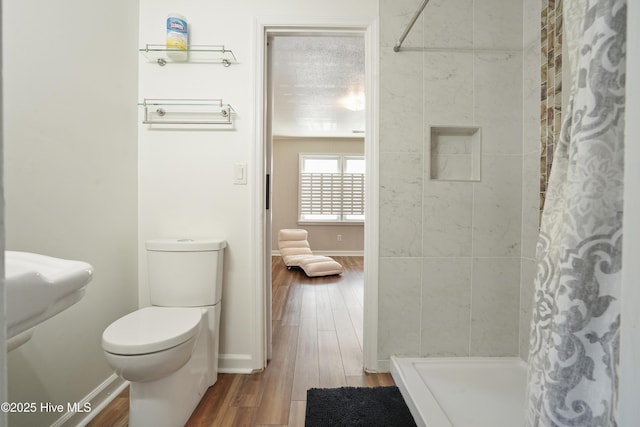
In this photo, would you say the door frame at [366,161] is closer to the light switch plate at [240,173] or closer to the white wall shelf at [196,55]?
the light switch plate at [240,173]

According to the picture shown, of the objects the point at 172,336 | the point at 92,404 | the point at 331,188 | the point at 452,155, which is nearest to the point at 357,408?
the point at 172,336

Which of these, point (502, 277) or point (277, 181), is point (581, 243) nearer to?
point (502, 277)

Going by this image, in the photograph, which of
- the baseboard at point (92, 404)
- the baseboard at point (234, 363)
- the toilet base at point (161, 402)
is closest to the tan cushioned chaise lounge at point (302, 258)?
the baseboard at point (234, 363)

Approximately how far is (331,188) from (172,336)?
5.15 m

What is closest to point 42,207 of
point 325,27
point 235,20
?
point 235,20

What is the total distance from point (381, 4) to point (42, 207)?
1.96 meters

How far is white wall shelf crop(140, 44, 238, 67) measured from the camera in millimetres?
1758

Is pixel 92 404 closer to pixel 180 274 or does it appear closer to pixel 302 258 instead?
pixel 180 274

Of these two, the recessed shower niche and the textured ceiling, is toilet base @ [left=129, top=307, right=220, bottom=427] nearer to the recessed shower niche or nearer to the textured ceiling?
the recessed shower niche

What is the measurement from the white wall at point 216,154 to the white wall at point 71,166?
0.10 m

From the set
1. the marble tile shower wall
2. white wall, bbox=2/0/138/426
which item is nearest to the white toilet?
white wall, bbox=2/0/138/426

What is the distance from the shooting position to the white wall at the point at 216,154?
177 cm

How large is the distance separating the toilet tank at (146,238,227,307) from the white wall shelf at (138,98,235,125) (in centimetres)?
71

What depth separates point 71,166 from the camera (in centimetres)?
133
